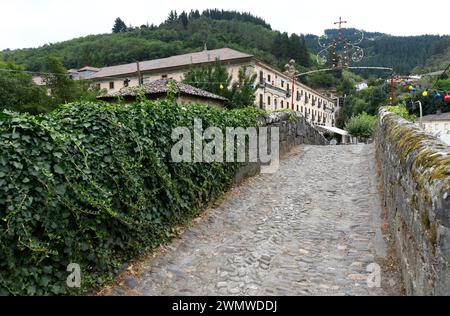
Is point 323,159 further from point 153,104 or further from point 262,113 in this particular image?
point 153,104

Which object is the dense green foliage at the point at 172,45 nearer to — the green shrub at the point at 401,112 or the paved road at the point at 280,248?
the green shrub at the point at 401,112

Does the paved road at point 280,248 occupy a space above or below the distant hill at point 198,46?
below

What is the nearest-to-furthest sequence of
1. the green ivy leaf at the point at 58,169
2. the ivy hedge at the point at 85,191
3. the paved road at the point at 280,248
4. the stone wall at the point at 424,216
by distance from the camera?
the stone wall at the point at 424,216
the ivy hedge at the point at 85,191
the green ivy leaf at the point at 58,169
the paved road at the point at 280,248

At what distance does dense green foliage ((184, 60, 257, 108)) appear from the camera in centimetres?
2936

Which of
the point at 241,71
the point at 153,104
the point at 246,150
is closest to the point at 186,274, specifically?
the point at 153,104

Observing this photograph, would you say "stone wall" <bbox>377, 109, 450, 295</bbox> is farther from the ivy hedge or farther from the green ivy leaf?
the green ivy leaf

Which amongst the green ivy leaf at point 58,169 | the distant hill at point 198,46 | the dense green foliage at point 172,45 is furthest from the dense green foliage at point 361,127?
the green ivy leaf at point 58,169

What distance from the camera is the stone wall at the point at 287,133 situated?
9.61 m

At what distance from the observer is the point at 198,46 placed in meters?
79.8

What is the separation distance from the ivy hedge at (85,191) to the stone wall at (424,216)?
307 centimetres

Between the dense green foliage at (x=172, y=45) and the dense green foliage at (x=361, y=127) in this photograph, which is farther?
the dense green foliage at (x=172, y=45)

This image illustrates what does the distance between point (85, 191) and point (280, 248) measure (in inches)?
111

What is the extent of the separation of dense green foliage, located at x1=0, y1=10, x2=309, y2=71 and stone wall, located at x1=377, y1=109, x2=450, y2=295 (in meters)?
71.1

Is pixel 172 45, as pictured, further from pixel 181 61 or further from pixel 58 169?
pixel 58 169
